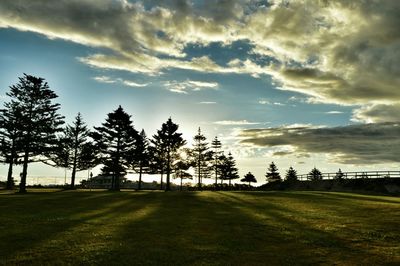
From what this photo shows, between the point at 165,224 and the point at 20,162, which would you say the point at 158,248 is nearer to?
the point at 165,224

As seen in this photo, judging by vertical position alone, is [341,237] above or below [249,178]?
below

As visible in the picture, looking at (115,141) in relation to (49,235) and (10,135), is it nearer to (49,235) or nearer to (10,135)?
(10,135)

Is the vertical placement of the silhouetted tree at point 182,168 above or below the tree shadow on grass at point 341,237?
above

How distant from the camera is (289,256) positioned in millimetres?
13102

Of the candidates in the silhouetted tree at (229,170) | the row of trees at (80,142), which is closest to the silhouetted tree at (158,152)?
the row of trees at (80,142)

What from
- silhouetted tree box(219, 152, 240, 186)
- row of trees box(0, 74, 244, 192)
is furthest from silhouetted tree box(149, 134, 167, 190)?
silhouetted tree box(219, 152, 240, 186)

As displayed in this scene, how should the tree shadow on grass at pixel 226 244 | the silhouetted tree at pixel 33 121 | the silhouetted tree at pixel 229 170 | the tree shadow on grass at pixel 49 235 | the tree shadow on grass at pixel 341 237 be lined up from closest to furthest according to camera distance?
the tree shadow on grass at pixel 226 244 → the tree shadow on grass at pixel 49 235 → the tree shadow on grass at pixel 341 237 → the silhouetted tree at pixel 33 121 → the silhouetted tree at pixel 229 170

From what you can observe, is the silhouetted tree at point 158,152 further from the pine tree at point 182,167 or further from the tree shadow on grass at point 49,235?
the tree shadow on grass at point 49,235

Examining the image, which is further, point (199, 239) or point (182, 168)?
point (182, 168)

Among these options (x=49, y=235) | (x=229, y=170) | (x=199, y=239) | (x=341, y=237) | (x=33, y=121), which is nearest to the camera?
(x=199, y=239)

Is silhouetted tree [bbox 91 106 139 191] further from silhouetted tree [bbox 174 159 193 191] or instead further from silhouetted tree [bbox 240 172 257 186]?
silhouetted tree [bbox 240 172 257 186]

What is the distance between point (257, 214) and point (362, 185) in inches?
1662

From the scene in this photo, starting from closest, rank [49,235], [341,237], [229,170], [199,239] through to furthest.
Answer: [199,239] → [49,235] → [341,237] → [229,170]

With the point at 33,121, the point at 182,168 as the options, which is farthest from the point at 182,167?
the point at 33,121
